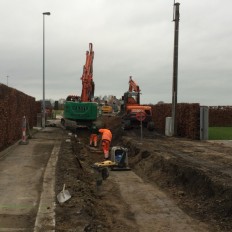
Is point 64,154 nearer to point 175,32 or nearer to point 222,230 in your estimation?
point 222,230

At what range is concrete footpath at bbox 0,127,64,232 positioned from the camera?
7258 mm

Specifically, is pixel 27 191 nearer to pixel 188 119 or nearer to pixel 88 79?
pixel 188 119

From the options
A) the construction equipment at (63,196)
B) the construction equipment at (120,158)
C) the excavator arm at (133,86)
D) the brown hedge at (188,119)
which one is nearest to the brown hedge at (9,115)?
the construction equipment at (120,158)

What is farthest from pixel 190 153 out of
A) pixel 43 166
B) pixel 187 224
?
pixel 187 224

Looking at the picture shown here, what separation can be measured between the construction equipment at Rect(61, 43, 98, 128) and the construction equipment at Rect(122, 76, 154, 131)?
2.28 metres

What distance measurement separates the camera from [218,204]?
9.89 m

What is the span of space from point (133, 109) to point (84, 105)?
3.63m

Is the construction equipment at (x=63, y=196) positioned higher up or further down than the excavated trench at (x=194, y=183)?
higher up

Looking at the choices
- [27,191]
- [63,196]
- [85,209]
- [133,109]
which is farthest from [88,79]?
[85,209]

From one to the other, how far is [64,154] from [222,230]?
9.36m

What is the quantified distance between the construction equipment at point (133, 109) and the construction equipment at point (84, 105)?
228cm

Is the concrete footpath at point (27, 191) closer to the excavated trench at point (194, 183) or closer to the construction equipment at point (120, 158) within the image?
the construction equipment at point (120, 158)

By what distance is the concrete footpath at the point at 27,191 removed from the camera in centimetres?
726

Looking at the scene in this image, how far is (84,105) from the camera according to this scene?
102ft
